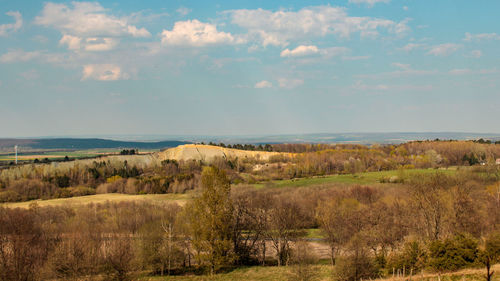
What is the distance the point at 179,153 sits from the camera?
157 metres

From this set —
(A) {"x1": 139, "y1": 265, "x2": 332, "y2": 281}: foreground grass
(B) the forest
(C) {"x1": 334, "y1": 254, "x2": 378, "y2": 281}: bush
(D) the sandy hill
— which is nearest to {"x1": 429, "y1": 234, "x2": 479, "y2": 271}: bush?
(B) the forest

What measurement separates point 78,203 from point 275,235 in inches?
2091

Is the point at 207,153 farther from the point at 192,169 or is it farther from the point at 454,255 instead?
the point at 454,255

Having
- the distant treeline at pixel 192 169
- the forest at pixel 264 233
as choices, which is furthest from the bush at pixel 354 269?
the distant treeline at pixel 192 169

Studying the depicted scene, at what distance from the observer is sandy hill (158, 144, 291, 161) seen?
152 meters

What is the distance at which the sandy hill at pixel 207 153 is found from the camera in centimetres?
15212

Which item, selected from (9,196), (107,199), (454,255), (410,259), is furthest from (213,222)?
(9,196)

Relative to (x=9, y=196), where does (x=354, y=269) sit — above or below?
above

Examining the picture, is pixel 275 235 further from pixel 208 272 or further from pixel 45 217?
pixel 45 217

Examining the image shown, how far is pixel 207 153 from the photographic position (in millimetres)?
156625

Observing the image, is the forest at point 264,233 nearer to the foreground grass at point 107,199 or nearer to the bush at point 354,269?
the bush at point 354,269

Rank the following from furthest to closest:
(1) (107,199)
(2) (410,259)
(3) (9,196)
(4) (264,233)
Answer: (3) (9,196) → (1) (107,199) → (4) (264,233) → (2) (410,259)

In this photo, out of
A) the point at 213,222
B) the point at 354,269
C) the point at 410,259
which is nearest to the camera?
the point at 354,269

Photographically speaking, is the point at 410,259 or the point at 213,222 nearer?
the point at 410,259
